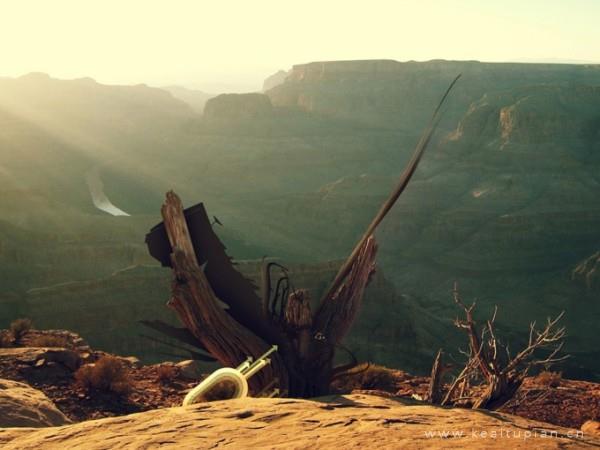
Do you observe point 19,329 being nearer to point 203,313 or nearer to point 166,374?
point 166,374

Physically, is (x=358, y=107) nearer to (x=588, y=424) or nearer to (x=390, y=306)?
(x=390, y=306)

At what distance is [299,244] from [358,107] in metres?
60.8

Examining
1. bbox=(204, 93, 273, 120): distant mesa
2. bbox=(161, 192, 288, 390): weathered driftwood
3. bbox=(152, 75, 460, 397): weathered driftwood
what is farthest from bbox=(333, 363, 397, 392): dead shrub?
bbox=(204, 93, 273, 120): distant mesa

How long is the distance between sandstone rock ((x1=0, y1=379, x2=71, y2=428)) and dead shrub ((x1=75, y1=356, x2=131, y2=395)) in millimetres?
2349

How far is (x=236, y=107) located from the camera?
124m

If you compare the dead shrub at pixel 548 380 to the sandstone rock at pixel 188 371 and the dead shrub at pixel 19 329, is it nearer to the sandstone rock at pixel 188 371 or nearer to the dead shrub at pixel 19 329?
the sandstone rock at pixel 188 371

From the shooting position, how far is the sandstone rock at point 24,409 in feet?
23.3

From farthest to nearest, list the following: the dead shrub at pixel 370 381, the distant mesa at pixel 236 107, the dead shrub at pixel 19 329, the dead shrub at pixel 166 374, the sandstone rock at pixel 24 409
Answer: the distant mesa at pixel 236 107 → the dead shrub at pixel 19 329 → the dead shrub at pixel 166 374 → the dead shrub at pixel 370 381 → the sandstone rock at pixel 24 409

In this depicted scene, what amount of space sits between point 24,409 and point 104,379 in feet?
11.0

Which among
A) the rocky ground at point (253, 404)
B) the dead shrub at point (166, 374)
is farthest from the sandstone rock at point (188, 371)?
the dead shrub at point (166, 374)

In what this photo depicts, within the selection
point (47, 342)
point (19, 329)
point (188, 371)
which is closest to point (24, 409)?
point (188, 371)

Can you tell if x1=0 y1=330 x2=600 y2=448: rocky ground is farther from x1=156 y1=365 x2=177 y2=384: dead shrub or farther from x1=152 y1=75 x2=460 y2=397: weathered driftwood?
x1=152 y1=75 x2=460 y2=397: weathered driftwood

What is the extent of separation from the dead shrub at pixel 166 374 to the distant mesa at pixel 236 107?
4435 inches

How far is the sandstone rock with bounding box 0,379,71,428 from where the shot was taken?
23.3 ft
